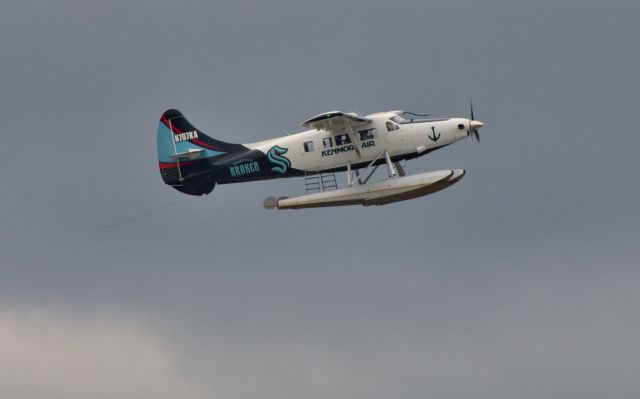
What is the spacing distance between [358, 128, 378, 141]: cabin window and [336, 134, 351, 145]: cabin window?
0.62m

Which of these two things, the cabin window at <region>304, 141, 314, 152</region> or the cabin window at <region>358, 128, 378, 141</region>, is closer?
the cabin window at <region>358, 128, 378, 141</region>

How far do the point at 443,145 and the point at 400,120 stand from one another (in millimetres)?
2283

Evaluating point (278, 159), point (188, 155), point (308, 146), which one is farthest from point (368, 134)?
point (188, 155)

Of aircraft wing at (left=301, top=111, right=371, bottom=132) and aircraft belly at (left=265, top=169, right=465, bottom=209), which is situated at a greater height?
aircraft wing at (left=301, top=111, right=371, bottom=132)

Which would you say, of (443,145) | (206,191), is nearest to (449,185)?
(443,145)

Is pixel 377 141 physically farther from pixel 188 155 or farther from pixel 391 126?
pixel 188 155

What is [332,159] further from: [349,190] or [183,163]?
[183,163]

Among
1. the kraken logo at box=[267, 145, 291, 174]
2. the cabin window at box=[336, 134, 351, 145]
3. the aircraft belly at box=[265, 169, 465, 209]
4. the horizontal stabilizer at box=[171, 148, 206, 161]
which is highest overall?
the horizontal stabilizer at box=[171, 148, 206, 161]

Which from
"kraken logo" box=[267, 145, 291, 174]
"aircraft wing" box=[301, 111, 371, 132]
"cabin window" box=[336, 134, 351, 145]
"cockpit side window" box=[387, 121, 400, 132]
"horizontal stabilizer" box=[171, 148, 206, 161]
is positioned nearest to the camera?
"aircraft wing" box=[301, 111, 371, 132]

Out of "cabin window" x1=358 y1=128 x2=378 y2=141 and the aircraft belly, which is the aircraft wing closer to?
"cabin window" x1=358 y1=128 x2=378 y2=141

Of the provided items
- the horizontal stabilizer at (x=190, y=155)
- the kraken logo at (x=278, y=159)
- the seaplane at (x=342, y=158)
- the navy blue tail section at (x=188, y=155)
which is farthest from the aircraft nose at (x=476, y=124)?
the horizontal stabilizer at (x=190, y=155)

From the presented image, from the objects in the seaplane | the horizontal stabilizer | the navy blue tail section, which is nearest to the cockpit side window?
the seaplane

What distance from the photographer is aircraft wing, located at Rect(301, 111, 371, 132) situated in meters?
57.9

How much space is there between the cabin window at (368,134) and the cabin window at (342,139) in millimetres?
620
